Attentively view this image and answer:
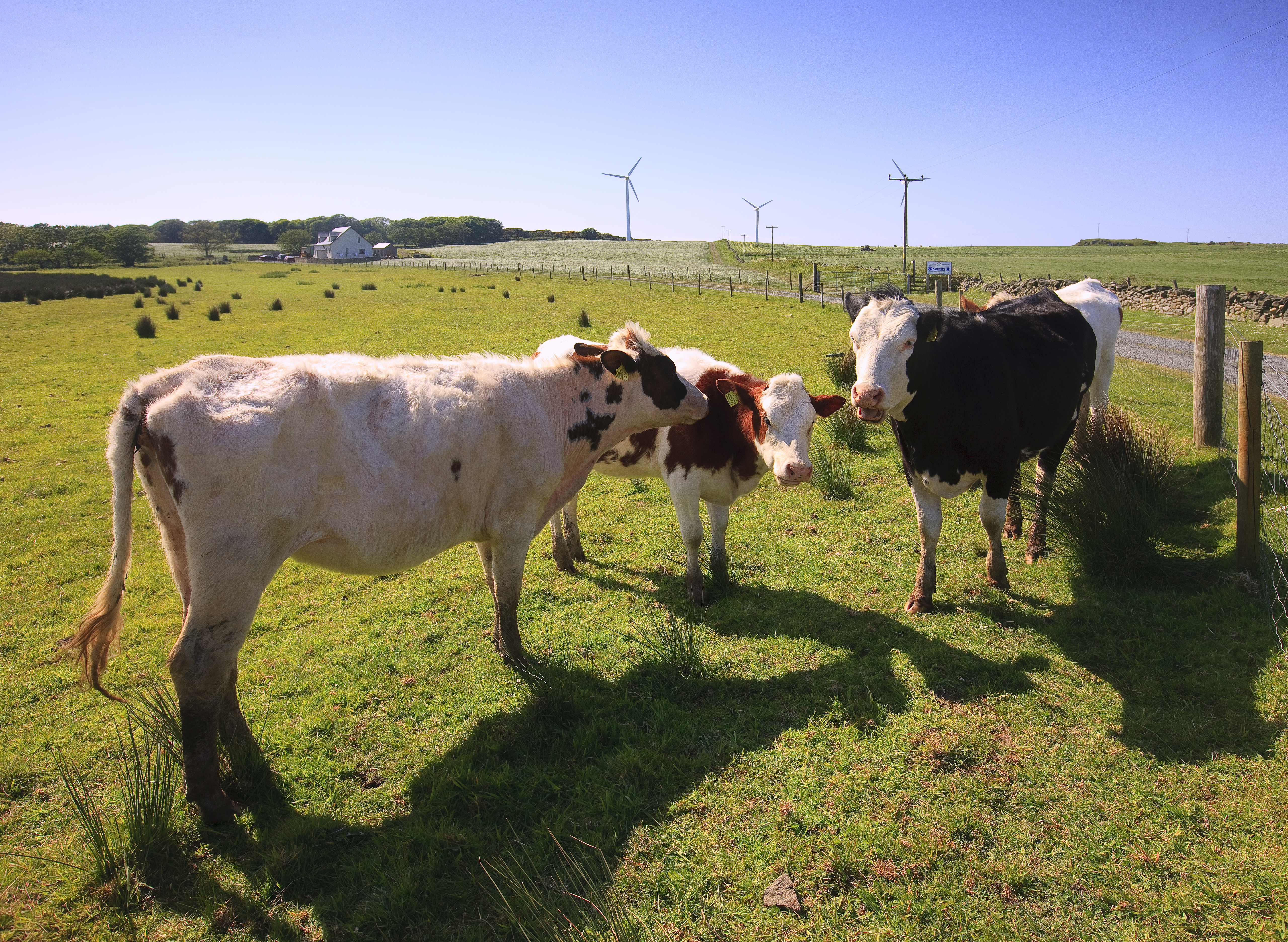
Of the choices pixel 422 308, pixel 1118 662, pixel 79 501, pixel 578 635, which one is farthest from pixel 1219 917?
pixel 422 308

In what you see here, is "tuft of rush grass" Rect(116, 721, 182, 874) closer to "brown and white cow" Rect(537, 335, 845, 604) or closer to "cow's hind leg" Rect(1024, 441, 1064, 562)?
"brown and white cow" Rect(537, 335, 845, 604)

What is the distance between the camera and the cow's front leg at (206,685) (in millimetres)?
3715

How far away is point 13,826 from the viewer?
156 inches

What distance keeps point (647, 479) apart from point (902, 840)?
7488 mm

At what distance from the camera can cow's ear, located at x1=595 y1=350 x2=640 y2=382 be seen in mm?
5598

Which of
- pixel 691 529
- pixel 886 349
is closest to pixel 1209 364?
pixel 886 349

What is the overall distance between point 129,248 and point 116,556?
93694 mm

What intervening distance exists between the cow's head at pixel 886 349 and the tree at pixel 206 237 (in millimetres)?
112776

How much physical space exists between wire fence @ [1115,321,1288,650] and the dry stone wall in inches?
61.5

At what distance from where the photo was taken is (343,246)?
10931 centimetres

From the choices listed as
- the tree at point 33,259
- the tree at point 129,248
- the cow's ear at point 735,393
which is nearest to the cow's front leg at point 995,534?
the cow's ear at point 735,393

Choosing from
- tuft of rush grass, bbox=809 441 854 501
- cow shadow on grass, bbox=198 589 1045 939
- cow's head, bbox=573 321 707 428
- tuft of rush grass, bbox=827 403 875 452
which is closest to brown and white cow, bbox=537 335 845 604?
cow's head, bbox=573 321 707 428

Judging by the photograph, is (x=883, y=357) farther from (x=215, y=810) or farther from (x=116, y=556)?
(x=215, y=810)

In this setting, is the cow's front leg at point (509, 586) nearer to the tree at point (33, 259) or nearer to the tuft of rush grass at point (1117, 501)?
the tuft of rush grass at point (1117, 501)
